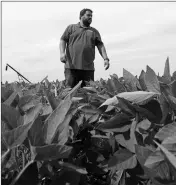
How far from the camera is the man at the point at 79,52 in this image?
664 cm

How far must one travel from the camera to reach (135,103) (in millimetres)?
977

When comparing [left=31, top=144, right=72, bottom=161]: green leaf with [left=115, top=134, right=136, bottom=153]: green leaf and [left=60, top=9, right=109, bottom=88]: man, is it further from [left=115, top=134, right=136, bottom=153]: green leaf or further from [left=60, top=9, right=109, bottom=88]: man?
[left=60, top=9, right=109, bottom=88]: man

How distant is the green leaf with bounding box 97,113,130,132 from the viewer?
0.99 meters

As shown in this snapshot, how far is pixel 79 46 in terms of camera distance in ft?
21.8

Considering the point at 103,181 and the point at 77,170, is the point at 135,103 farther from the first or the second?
the point at 103,181

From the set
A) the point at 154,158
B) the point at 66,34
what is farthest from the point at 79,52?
the point at 154,158

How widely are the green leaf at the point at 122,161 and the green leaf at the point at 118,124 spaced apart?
0.11 meters

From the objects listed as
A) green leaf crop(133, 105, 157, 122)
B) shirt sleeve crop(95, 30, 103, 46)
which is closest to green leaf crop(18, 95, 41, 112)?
green leaf crop(133, 105, 157, 122)

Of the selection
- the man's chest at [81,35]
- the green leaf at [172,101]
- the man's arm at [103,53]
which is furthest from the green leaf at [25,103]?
the man's chest at [81,35]

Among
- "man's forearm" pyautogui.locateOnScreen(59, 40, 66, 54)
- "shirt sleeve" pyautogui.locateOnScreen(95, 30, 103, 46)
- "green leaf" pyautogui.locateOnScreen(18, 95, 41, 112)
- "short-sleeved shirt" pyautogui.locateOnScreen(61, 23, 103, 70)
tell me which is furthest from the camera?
"shirt sleeve" pyautogui.locateOnScreen(95, 30, 103, 46)

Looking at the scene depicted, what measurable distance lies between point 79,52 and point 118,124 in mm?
5712

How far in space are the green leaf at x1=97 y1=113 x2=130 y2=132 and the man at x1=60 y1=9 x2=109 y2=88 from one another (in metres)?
5.54

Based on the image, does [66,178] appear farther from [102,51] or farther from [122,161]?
[102,51]

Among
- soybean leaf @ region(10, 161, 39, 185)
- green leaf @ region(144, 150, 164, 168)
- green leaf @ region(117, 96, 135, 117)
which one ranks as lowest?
soybean leaf @ region(10, 161, 39, 185)
